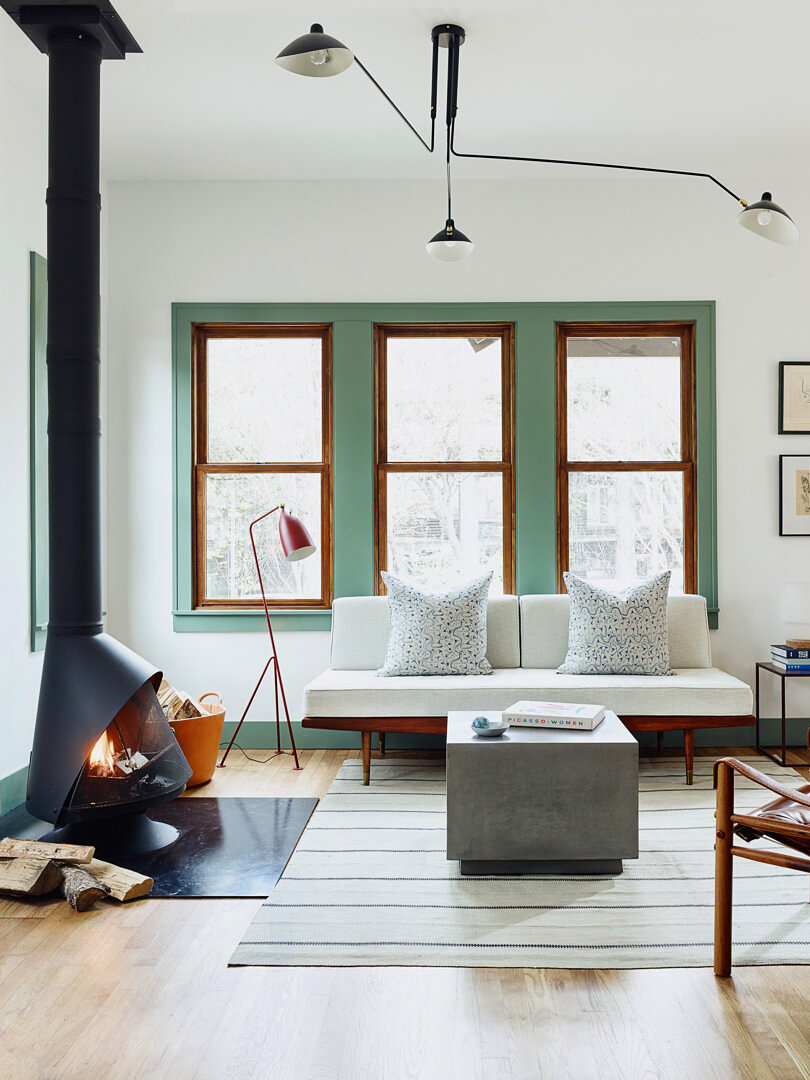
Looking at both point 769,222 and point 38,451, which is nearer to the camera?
point 769,222

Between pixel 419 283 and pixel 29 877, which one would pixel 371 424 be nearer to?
pixel 419 283

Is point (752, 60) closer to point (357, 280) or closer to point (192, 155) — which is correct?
point (357, 280)

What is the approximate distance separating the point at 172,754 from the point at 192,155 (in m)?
3.06

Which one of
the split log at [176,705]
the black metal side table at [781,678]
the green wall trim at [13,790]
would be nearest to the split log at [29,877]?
the green wall trim at [13,790]

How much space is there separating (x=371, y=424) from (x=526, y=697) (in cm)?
175

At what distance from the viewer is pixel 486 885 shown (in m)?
3.05

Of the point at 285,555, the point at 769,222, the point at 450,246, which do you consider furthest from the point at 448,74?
the point at 285,555

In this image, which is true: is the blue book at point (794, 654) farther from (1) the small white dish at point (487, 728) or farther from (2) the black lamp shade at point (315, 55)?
(2) the black lamp shade at point (315, 55)

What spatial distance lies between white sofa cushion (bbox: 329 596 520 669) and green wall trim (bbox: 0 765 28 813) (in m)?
1.56

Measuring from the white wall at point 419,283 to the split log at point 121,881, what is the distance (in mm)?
1972

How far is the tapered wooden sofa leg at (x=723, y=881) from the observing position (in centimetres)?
237

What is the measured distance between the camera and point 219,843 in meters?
3.47

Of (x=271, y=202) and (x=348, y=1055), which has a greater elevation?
(x=271, y=202)

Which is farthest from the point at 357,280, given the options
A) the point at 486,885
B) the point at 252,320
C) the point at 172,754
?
the point at 486,885
